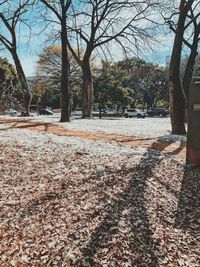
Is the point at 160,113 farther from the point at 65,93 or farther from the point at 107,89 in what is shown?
the point at 65,93

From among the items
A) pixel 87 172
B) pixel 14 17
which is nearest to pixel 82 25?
pixel 14 17

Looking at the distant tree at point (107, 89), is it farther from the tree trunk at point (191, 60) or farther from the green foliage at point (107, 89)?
the tree trunk at point (191, 60)

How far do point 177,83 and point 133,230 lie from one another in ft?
27.6

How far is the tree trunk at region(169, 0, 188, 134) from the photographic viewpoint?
11.5 meters

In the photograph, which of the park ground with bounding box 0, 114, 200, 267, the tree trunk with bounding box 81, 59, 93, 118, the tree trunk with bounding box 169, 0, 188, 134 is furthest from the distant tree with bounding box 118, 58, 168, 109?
the park ground with bounding box 0, 114, 200, 267

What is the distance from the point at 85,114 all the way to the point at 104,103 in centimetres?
2240

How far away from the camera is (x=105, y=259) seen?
142 inches

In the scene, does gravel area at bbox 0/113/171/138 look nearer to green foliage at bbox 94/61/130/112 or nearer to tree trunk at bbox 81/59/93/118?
tree trunk at bbox 81/59/93/118

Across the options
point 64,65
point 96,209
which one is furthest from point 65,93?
point 96,209

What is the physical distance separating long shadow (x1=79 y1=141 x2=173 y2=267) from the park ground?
0.03ft

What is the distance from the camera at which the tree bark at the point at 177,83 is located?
1152 cm

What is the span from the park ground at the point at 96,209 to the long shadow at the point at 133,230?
1 centimetres

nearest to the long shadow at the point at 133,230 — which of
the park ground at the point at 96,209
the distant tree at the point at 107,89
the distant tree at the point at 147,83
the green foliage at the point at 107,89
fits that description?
the park ground at the point at 96,209

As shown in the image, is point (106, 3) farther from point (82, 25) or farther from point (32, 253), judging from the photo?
point (32, 253)
